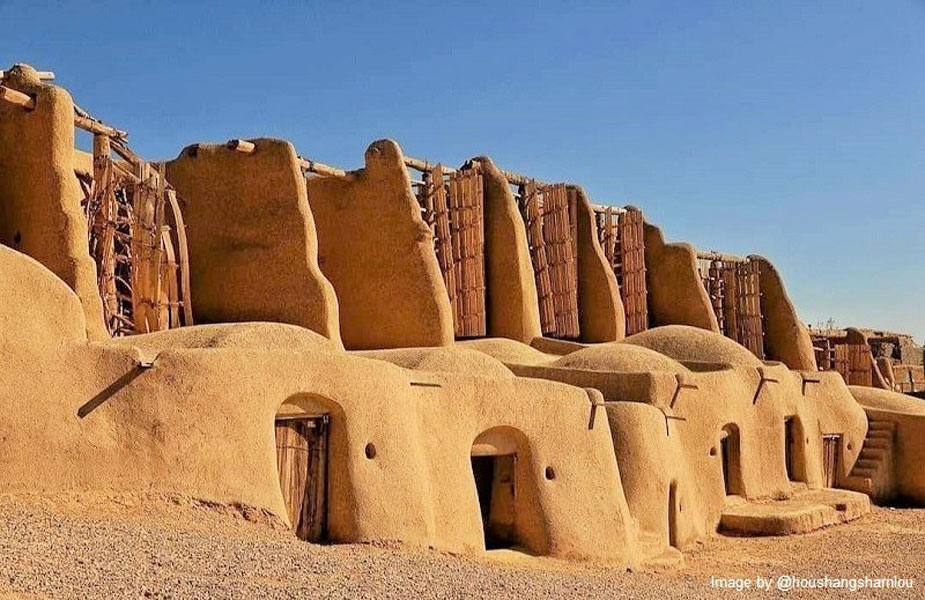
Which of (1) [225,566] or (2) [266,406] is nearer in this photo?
(1) [225,566]

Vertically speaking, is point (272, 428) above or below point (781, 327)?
below

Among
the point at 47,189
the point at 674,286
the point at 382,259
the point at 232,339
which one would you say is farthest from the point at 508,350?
the point at 47,189

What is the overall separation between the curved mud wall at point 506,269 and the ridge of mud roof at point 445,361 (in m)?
5.75

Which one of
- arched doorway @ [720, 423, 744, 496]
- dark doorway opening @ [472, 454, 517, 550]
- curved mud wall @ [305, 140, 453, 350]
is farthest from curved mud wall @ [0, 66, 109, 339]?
arched doorway @ [720, 423, 744, 496]

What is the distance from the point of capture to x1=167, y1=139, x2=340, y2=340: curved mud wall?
16625mm

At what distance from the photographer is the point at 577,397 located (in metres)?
14.6

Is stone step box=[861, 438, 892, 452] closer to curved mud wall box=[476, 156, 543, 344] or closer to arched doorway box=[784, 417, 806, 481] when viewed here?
arched doorway box=[784, 417, 806, 481]

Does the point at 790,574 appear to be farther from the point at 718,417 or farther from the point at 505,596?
the point at 505,596

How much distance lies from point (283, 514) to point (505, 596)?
2.45 metres

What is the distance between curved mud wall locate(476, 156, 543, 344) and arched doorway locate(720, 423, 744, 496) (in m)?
4.70

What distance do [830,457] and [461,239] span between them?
9.25 meters

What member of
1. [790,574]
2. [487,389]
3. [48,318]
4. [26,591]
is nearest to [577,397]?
[487,389]

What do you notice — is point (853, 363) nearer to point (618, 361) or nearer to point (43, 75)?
point (618, 361)

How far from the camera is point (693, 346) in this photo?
22.0m
